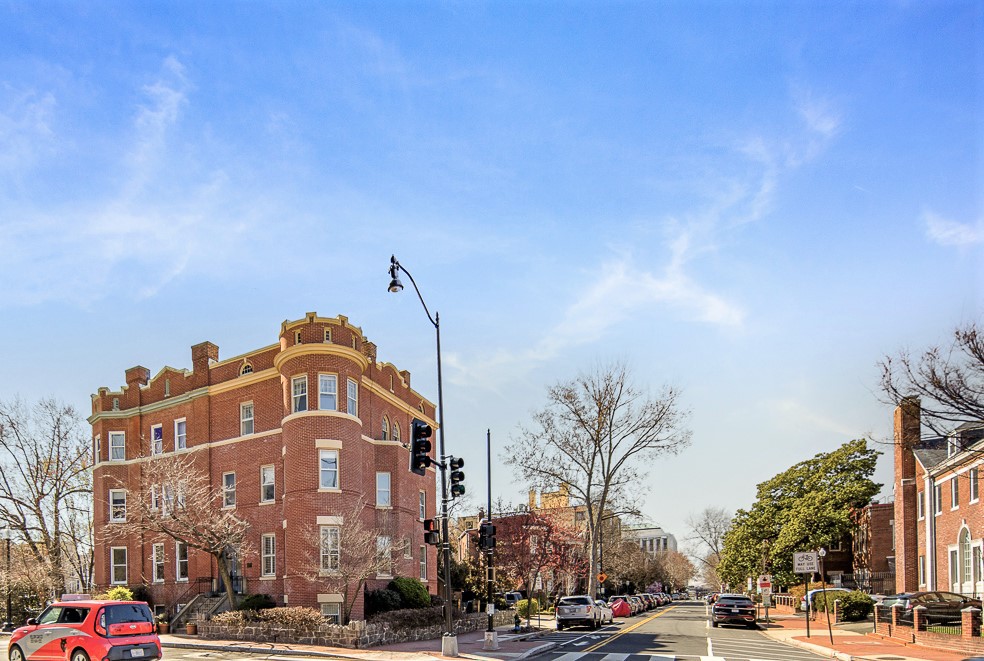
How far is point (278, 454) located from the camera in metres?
37.6

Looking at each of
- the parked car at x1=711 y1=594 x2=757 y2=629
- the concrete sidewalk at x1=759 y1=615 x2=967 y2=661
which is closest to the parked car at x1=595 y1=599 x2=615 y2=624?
the parked car at x1=711 y1=594 x2=757 y2=629

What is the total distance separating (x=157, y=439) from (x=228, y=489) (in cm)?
581

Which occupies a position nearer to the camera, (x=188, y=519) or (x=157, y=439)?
(x=188, y=519)

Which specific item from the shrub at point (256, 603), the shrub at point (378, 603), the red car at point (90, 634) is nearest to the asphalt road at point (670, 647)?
the shrub at point (378, 603)

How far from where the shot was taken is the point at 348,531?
105ft

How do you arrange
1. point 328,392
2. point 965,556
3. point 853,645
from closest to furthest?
point 853,645
point 328,392
point 965,556

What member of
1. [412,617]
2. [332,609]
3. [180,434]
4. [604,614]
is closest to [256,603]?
[332,609]

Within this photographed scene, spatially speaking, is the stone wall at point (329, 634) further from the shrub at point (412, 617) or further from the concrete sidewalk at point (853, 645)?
the concrete sidewalk at point (853, 645)

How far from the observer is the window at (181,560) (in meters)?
39.5

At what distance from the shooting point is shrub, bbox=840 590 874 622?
41750mm

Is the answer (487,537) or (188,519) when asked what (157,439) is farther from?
(487,537)

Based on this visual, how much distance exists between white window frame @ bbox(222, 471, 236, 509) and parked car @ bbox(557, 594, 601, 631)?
15684 millimetres

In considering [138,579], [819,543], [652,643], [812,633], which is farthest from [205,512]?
[819,543]

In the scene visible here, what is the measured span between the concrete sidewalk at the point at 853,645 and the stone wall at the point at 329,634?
13.6m
